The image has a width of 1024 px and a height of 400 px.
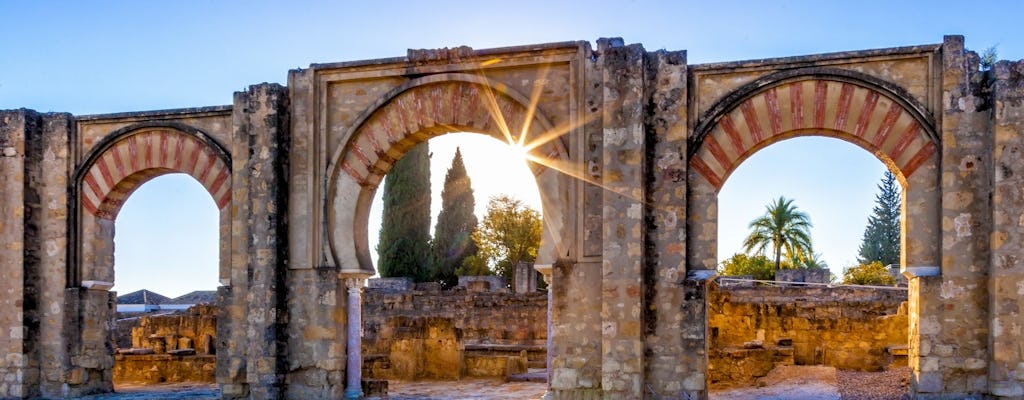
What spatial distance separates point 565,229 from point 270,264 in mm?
2974

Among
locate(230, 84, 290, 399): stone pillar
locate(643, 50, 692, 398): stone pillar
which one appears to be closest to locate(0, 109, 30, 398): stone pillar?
locate(230, 84, 290, 399): stone pillar

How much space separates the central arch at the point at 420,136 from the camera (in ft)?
27.7

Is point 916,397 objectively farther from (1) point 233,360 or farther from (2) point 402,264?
(2) point 402,264

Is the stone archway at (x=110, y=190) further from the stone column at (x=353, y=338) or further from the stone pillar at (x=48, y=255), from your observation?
Result: the stone column at (x=353, y=338)

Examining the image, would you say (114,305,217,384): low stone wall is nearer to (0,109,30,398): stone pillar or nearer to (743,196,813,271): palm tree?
(0,109,30,398): stone pillar

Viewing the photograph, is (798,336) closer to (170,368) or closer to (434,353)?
(434,353)

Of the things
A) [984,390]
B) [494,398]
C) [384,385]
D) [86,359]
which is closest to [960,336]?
[984,390]

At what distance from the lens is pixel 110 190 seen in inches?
395

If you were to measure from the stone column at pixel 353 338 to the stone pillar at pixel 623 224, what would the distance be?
2.61 m

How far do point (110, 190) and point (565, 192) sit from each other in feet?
17.1

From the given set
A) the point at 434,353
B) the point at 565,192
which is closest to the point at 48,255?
the point at 434,353

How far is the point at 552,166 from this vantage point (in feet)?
27.6

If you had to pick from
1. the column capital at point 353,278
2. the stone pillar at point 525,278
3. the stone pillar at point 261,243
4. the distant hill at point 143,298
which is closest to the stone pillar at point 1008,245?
the column capital at point 353,278

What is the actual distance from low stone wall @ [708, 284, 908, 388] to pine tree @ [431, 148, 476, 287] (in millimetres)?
17221
